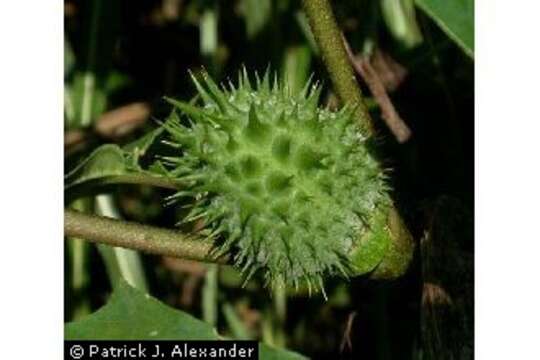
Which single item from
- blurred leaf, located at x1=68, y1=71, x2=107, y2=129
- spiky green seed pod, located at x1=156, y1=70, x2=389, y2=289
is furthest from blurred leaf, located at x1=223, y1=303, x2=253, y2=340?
spiky green seed pod, located at x1=156, y1=70, x2=389, y2=289

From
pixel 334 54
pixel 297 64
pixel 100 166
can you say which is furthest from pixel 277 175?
pixel 297 64

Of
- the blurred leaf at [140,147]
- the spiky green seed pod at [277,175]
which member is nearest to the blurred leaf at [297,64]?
the blurred leaf at [140,147]

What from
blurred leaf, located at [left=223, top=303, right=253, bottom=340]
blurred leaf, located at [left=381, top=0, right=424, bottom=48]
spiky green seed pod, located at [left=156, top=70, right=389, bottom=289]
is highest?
blurred leaf, located at [left=381, top=0, right=424, bottom=48]

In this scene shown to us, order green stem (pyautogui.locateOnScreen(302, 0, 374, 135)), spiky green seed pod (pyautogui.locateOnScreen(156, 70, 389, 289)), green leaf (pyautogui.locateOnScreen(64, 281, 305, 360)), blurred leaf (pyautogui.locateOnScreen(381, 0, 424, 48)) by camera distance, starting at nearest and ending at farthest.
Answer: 1. spiky green seed pod (pyautogui.locateOnScreen(156, 70, 389, 289))
2. green stem (pyautogui.locateOnScreen(302, 0, 374, 135))
3. green leaf (pyautogui.locateOnScreen(64, 281, 305, 360))
4. blurred leaf (pyautogui.locateOnScreen(381, 0, 424, 48))
